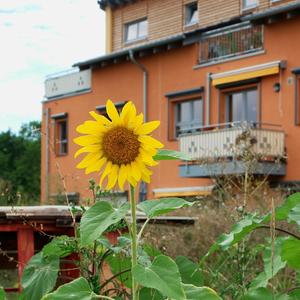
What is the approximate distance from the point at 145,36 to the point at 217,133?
869 cm

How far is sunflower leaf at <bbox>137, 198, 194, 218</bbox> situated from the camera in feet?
7.11

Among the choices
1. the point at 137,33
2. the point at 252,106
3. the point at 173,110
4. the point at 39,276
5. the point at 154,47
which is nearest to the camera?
the point at 39,276

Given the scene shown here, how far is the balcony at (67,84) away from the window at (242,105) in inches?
292

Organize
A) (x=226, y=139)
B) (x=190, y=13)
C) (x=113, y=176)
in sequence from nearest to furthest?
(x=113, y=176) → (x=226, y=139) → (x=190, y=13)

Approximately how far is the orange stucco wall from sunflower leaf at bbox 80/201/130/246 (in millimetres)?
15083

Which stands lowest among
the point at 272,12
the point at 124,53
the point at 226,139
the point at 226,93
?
the point at 226,139

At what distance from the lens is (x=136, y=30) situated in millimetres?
30391

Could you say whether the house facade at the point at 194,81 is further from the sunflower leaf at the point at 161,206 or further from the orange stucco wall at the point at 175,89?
the sunflower leaf at the point at 161,206

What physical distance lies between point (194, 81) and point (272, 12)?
4.08m

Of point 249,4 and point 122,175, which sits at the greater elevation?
point 249,4

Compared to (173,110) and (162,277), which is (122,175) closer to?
(162,277)

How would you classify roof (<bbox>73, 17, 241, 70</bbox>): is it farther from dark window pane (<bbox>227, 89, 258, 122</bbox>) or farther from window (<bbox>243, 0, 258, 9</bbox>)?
dark window pane (<bbox>227, 89, 258, 122</bbox>)

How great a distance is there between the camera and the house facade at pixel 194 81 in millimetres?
22031

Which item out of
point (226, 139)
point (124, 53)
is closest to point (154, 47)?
point (124, 53)
